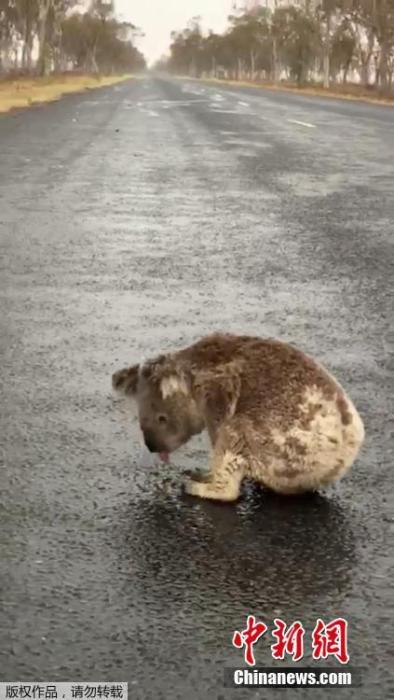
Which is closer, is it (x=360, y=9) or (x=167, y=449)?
(x=167, y=449)

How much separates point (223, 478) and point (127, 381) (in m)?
0.55

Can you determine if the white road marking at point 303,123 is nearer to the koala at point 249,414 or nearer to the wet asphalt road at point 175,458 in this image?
the wet asphalt road at point 175,458

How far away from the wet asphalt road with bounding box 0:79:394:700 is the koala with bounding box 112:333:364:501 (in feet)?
0.48

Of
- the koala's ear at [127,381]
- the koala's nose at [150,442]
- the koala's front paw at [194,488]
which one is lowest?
the koala's front paw at [194,488]

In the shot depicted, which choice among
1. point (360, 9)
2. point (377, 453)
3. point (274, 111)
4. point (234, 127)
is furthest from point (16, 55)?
point (377, 453)

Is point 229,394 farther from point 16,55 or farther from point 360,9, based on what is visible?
point 16,55

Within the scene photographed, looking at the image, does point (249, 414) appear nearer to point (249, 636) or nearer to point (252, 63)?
point (249, 636)

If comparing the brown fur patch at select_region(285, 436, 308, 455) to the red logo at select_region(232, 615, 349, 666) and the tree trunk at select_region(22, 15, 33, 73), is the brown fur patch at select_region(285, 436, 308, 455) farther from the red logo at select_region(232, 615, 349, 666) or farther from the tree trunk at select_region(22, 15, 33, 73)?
the tree trunk at select_region(22, 15, 33, 73)

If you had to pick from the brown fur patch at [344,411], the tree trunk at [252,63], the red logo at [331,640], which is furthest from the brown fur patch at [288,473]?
the tree trunk at [252,63]

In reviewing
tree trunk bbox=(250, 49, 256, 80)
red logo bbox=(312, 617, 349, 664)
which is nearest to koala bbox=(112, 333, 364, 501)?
red logo bbox=(312, 617, 349, 664)

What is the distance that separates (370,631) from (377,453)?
1536mm

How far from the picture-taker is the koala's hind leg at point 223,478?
3.86m

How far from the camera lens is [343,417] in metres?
3.90

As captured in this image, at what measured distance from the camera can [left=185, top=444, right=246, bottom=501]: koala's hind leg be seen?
12.7ft
